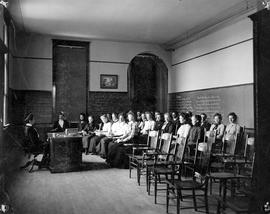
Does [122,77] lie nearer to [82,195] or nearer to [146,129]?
[146,129]

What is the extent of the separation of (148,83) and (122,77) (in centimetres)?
122

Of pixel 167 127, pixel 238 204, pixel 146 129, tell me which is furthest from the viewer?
pixel 146 129

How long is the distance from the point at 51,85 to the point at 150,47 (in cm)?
379

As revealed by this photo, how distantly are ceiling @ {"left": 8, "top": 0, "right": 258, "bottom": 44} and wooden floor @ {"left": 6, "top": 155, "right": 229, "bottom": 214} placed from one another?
12.1 feet

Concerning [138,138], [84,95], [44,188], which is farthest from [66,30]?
[44,188]

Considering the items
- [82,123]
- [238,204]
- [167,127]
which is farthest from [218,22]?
[238,204]

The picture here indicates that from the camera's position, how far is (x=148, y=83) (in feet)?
37.4

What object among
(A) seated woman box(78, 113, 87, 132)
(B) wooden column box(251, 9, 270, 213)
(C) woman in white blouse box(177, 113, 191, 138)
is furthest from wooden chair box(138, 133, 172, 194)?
(A) seated woman box(78, 113, 87, 132)

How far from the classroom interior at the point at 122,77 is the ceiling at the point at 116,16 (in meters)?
0.03

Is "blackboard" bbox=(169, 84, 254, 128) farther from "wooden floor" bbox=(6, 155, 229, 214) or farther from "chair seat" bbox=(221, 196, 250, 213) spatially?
"chair seat" bbox=(221, 196, 250, 213)

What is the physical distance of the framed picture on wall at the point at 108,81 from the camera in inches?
412

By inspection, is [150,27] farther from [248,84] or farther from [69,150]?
[69,150]

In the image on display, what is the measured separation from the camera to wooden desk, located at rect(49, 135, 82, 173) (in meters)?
5.88

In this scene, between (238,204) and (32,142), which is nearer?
(238,204)
